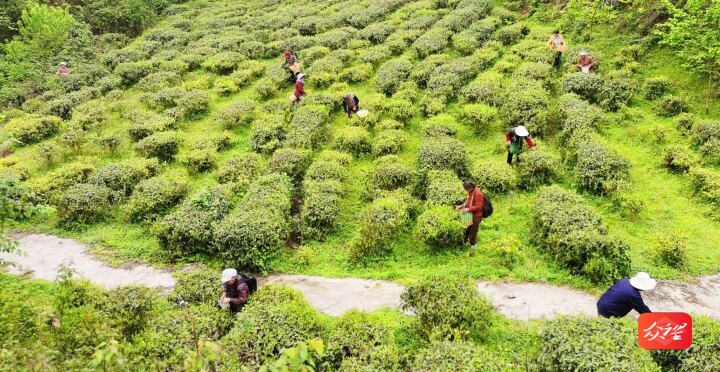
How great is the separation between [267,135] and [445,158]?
742cm

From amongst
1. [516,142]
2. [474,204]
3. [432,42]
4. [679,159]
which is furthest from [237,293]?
[432,42]

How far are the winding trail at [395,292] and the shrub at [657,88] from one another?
10122 millimetres

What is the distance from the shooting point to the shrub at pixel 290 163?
1577 centimetres

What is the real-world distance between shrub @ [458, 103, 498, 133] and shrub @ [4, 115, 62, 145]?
59.6 feet

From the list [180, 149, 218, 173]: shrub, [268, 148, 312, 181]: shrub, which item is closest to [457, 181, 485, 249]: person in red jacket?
[268, 148, 312, 181]: shrub

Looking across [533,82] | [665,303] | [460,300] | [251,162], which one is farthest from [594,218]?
[251,162]

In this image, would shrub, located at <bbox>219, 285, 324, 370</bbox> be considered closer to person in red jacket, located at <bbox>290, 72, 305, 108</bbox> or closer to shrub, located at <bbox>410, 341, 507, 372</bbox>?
shrub, located at <bbox>410, 341, 507, 372</bbox>

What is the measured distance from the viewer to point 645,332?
675cm

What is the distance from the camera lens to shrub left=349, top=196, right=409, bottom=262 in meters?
12.3

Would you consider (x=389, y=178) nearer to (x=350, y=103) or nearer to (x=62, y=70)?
(x=350, y=103)

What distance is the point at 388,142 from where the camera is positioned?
17.1m

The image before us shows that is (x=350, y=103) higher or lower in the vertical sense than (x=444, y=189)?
higher

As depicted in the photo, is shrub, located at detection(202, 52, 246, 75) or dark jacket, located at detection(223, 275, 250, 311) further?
shrub, located at detection(202, 52, 246, 75)

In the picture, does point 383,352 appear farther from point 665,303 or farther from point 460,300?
point 665,303
